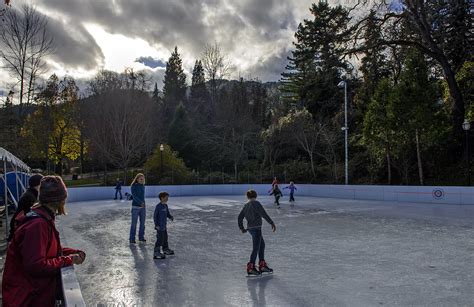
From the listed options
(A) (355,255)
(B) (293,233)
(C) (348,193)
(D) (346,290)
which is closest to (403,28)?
(C) (348,193)

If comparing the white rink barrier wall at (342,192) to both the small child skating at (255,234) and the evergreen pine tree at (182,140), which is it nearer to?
the evergreen pine tree at (182,140)

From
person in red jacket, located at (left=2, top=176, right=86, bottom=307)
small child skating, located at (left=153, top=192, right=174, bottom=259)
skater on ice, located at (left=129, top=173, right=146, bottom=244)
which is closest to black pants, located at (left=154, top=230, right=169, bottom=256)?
small child skating, located at (left=153, top=192, right=174, bottom=259)

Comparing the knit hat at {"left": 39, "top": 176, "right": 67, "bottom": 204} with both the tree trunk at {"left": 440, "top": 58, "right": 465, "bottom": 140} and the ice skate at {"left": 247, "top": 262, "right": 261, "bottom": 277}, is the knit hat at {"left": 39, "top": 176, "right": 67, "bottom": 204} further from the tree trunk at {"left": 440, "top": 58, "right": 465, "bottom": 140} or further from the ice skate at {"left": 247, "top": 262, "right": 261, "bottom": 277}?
the tree trunk at {"left": 440, "top": 58, "right": 465, "bottom": 140}

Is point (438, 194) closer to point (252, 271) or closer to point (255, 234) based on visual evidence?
point (255, 234)

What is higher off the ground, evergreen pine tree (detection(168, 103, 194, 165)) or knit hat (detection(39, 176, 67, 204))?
evergreen pine tree (detection(168, 103, 194, 165))

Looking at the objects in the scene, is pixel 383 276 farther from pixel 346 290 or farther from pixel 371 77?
pixel 371 77

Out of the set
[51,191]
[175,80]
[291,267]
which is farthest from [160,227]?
[175,80]

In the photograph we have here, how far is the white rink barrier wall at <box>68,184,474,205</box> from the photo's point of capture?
851 inches

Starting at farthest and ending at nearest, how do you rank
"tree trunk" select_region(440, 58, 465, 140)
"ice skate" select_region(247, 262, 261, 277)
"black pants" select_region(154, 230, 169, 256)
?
1. "tree trunk" select_region(440, 58, 465, 140)
2. "black pants" select_region(154, 230, 169, 256)
3. "ice skate" select_region(247, 262, 261, 277)

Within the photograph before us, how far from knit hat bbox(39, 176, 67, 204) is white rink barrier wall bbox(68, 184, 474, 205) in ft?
75.7

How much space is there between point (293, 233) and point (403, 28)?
22.2 meters

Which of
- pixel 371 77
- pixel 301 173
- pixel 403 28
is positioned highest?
pixel 403 28

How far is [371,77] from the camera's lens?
3169cm

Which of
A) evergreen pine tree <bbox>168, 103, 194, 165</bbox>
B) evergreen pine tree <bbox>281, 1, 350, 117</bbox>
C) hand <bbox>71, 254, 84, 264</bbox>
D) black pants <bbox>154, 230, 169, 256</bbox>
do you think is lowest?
black pants <bbox>154, 230, 169, 256</bbox>
